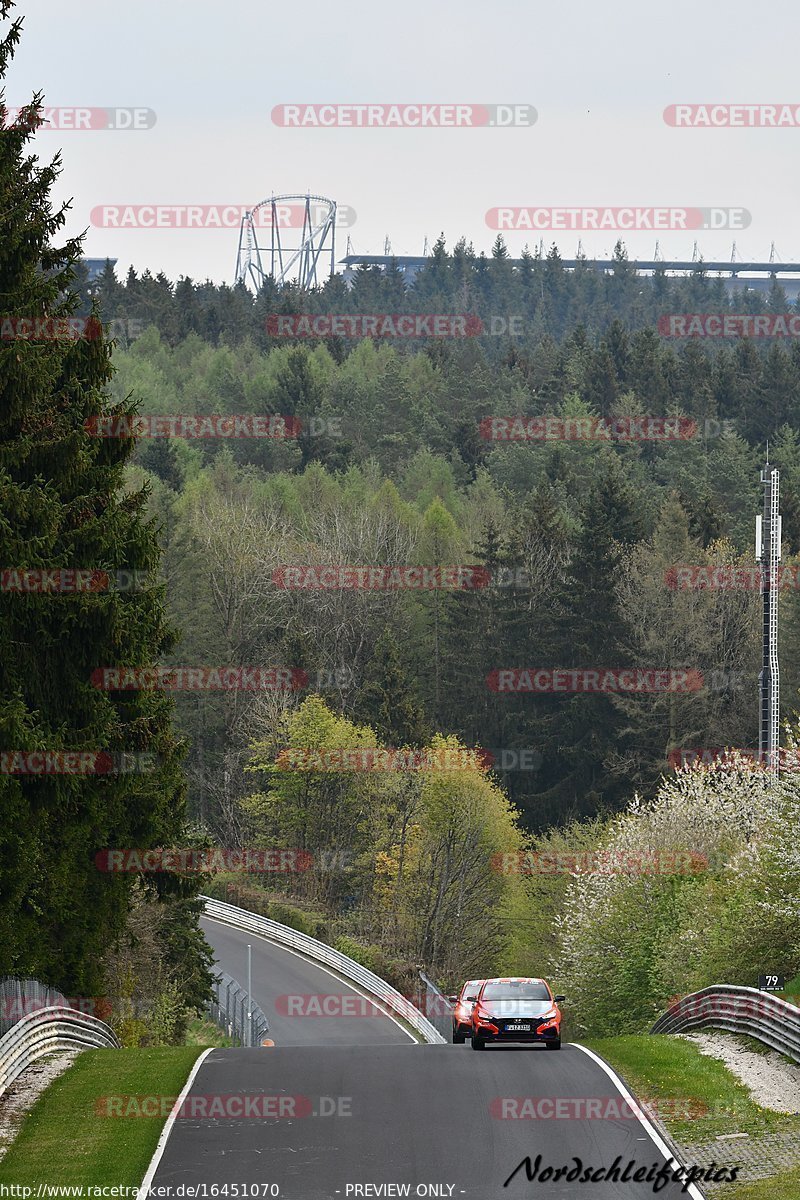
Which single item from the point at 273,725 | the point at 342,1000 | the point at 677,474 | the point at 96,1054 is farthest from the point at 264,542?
the point at 96,1054

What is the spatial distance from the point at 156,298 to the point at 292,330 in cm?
1742

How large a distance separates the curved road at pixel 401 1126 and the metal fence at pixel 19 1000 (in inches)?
104

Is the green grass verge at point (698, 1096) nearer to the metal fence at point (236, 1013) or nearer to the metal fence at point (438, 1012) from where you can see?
the metal fence at point (236, 1013)

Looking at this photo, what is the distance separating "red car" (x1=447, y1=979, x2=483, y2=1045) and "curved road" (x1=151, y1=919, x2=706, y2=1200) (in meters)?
2.01

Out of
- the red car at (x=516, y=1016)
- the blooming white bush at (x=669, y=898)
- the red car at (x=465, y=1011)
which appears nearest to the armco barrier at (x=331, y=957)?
the blooming white bush at (x=669, y=898)

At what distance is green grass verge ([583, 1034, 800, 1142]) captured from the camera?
19.9m

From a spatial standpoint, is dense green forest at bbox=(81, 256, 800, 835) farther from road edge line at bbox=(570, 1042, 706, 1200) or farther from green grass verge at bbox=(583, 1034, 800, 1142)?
road edge line at bbox=(570, 1042, 706, 1200)

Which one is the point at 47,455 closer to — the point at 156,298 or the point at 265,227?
the point at 265,227

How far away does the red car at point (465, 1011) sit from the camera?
2895cm

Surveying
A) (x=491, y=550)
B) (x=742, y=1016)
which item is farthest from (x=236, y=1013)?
(x=491, y=550)

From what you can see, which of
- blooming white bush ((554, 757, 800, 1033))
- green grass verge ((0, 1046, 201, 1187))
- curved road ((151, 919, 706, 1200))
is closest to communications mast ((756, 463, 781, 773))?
blooming white bush ((554, 757, 800, 1033))

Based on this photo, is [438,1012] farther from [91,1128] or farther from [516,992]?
[91,1128]

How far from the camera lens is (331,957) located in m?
59.7

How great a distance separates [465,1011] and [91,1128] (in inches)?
433
